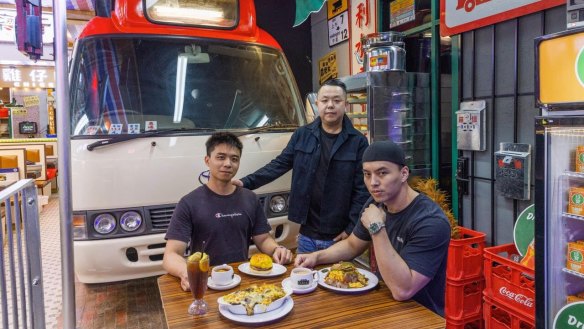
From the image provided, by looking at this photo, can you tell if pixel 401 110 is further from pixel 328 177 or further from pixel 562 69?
pixel 562 69

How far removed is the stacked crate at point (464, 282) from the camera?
3.38 metres

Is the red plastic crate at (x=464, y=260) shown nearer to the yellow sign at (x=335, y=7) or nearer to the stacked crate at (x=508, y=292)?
the stacked crate at (x=508, y=292)

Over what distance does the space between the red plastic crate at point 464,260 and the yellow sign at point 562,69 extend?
1458 mm

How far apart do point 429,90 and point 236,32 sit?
2.01 metres

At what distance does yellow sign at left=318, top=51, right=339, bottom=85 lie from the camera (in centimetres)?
707

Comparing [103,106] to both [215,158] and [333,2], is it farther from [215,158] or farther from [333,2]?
[333,2]

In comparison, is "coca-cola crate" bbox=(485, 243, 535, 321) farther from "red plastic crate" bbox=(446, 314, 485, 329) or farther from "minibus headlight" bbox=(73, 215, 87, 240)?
"minibus headlight" bbox=(73, 215, 87, 240)

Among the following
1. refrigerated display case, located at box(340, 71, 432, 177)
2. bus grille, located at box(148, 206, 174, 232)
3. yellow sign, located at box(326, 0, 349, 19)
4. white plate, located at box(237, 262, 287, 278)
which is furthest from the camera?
yellow sign, located at box(326, 0, 349, 19)

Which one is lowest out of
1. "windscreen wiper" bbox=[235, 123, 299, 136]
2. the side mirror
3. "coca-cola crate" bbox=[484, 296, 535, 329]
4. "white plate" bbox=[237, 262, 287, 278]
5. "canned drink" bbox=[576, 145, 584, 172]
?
"coca-cola crate" bbox=[484, 296, 535, 329]

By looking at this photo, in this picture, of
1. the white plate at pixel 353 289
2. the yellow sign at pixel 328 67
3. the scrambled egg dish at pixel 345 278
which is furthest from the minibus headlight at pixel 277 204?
the yellow sign at pixel 328 67

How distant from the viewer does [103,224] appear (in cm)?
311

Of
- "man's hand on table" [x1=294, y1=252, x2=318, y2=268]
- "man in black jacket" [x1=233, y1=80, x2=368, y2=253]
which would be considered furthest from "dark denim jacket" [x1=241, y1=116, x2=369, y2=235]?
"man's hand on table" [x1=294, y1=252, x2=318, y2=268]

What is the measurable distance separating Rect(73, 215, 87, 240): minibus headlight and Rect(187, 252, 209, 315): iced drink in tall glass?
1.70m

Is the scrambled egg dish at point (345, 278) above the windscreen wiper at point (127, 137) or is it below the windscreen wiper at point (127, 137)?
below
